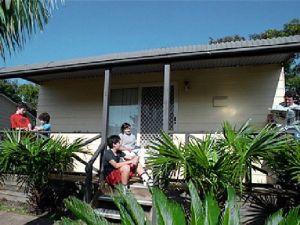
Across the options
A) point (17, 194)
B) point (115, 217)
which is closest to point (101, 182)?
point (115, 217)

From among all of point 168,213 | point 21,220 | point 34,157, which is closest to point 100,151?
point 34,157

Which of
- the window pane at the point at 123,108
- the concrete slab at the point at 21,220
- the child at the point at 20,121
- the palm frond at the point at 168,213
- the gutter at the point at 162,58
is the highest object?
the gutter at the point at 162,58

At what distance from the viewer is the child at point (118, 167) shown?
5.84 metres

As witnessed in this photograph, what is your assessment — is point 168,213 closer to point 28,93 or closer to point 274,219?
point 274,219

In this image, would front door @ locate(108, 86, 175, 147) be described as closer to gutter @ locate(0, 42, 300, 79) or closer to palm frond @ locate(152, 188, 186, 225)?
gutter @ locate(0, 42, 300, 79)

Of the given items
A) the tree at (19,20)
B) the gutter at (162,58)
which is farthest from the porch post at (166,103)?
the tree at (19,20)

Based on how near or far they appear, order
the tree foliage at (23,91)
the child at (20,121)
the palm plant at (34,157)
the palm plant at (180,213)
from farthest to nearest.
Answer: the tree foliage at (23,91), the child at (20,121), the palm plant at (34,157), the palm plant at (180,213)

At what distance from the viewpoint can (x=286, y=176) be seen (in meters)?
4.99

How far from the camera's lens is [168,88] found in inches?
253

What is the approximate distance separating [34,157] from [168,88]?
2.96 m

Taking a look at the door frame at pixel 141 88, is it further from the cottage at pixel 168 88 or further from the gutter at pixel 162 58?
the gutter at pixel 162 58

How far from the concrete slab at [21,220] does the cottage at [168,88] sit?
2126 mm

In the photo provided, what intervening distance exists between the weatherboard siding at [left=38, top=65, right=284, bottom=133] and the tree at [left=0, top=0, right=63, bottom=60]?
460 cm

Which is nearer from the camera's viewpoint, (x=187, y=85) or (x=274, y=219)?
(x=274, y=219)
